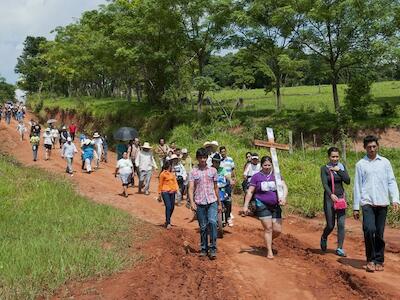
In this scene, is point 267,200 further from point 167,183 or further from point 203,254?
point 167,183

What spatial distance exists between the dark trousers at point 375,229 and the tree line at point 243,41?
627 inches

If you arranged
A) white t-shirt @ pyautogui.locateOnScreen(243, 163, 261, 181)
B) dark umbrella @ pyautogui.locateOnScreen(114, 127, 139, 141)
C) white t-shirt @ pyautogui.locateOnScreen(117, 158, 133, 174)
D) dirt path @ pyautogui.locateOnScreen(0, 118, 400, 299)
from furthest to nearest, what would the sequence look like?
dark umbrella @ pyautogui.locateOnScreen(114, 127, 139, 141), white t-shirt @ pyautogui.locateOnScreen(117, 158, 133, 174), white t-shirt @ pyautogui.locateOnScreen(243, 163, 261, 181), dirt path @ pyautogui.locateOnScreen(0, 118, 400, 299)

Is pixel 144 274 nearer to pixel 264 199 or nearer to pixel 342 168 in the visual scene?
pixel 264 199

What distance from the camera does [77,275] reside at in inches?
281

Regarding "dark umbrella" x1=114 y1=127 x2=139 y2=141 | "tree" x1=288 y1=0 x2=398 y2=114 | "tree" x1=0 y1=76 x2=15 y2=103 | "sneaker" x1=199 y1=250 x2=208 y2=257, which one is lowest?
"sneaker" x1=199 y1=250 x2=208 y2=257

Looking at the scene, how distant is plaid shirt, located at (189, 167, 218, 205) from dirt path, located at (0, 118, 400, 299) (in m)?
1.00

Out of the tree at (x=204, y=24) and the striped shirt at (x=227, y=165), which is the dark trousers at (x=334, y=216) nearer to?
the striped shirt at (x=227, y=165)

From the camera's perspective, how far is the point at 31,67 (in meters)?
72.6

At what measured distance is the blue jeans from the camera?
8.45 metres

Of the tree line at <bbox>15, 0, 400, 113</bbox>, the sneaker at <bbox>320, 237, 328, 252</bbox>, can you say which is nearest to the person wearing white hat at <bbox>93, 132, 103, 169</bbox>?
the tree line at <bbox>15, 0, 400, 113</bbox>

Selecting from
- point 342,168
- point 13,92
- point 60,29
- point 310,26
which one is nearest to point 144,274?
point 342,168

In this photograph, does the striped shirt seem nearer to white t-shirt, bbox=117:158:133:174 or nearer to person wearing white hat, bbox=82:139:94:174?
white t-shirt, bbox=117:158:133:174

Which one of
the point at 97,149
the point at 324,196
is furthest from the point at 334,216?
the point at 97,149

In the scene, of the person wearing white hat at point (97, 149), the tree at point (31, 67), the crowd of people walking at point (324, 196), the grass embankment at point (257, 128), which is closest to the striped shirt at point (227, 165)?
the crowd of people walking at point (324, 196)
